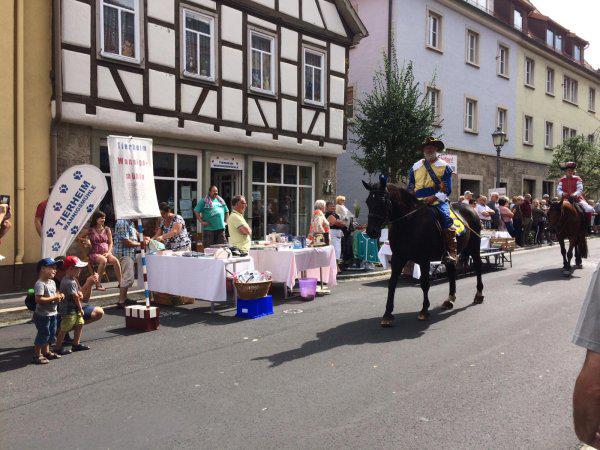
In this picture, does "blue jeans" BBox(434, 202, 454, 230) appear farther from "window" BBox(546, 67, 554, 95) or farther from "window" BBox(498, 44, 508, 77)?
"window" BBox(546, 67, 554, 95)

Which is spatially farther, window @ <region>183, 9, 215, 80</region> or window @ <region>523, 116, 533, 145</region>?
window @ <region>523, 116, 533, 145</region>

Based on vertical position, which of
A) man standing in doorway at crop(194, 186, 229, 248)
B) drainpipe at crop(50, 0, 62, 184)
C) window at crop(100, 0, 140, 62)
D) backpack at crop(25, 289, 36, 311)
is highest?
→ window at crop(100, 0, 140, 62)

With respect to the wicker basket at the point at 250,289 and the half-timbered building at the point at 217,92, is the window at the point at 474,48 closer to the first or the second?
the half-timbered building at the point at 217,92

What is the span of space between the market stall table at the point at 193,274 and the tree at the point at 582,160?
80.9 feet

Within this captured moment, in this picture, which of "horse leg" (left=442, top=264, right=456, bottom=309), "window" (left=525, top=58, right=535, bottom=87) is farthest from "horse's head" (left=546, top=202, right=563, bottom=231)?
"window" (left=525, top=58, right=535, bottom=87)

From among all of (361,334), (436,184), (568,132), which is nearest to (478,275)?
(436,184)

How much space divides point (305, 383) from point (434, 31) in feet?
72.4

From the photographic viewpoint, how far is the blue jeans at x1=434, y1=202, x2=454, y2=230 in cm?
820

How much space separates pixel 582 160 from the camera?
28.2 meters

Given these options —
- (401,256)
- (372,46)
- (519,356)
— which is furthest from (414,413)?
(372,46)

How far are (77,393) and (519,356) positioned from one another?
Answer: 15.1 ft

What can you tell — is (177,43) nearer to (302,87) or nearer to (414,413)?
(302,87)

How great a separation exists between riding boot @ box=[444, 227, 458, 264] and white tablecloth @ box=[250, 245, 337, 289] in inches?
106

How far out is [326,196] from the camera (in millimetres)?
17688
